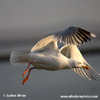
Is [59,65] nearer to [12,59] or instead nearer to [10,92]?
[12,59]

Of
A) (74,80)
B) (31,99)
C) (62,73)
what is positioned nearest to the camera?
(31,99)

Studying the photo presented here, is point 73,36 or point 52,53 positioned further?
point 52,53

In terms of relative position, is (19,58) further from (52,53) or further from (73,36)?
(73,36)

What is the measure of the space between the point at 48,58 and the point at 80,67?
2.32ft

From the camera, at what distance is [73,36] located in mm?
4828

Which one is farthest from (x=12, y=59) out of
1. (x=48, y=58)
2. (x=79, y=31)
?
(x=79, y=31)

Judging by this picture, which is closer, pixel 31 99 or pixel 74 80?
pixel 31 99

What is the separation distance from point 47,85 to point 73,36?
17.8 feet

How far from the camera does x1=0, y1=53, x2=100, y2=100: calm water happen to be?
913 cm

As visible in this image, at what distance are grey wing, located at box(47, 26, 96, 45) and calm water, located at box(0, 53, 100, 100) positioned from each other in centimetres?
425

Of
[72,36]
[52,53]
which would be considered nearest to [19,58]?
[52,53]

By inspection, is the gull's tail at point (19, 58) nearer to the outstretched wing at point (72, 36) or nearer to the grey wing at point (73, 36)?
the outstretched wing at point (72, 36)

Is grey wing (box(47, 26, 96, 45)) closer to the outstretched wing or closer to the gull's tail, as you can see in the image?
the outstretched wing

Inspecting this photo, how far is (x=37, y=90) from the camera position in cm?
930
